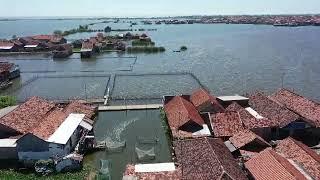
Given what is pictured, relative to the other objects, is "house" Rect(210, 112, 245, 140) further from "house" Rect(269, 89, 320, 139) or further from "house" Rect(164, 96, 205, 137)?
"house" Rect(269, 89, 320, 139)

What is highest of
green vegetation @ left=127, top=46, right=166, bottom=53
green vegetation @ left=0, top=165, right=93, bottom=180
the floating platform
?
green vegetation @ left=127, top=46, right=166, bottom=53

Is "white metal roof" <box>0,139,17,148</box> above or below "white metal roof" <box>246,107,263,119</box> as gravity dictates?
below

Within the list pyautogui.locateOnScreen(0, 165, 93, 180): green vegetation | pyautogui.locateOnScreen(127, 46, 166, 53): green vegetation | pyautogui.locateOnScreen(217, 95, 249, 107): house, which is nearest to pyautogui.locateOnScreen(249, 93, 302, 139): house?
pyautogui.locateOnScreen(217, 95, 249, 107): house

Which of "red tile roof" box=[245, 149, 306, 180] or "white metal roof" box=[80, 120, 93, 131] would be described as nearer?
"red tile roof" box=[245, 149, 306, 180]

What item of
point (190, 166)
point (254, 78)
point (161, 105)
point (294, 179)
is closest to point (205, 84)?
point (254, 78)

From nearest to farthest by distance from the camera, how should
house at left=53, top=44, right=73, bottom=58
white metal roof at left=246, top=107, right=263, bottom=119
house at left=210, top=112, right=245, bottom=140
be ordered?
house at left=210, top=112, right=245, bottom=140, white metal roof at left=246, top=107, right=263, bottom=119, house at left=53, top=44, right=73, bottom=58

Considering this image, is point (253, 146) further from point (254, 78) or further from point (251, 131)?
point (254, 78)
